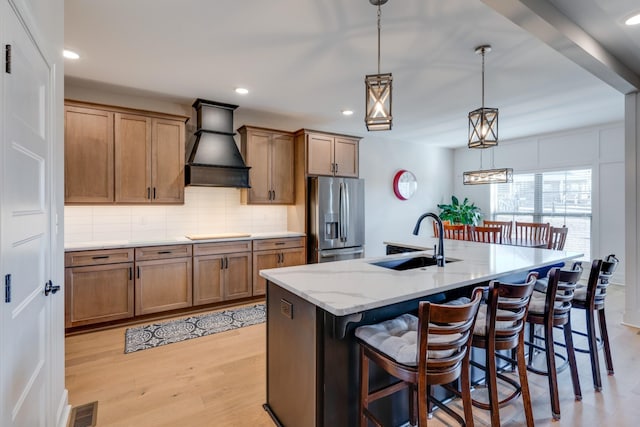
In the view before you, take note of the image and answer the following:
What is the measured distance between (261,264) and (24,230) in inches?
117

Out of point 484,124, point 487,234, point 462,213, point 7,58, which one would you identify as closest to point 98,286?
point 7,58

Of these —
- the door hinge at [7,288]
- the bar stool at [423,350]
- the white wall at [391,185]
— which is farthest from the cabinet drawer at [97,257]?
the white wall at [391,185]

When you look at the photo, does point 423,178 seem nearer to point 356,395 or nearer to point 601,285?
point 601,285

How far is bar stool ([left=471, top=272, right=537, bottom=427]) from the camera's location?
65.1 inches

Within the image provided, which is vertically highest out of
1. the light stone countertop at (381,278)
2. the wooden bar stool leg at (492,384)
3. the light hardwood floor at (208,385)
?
the light stone countertop at (381,278)

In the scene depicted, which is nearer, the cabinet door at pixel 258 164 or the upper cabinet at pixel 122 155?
the upper cabinet at pixel 122 155

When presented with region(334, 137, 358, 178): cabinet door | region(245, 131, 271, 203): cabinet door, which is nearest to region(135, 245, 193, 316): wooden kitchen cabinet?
region(245, 131, 271, 203): cabinet door

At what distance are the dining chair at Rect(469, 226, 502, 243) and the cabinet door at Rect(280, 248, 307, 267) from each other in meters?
2.35

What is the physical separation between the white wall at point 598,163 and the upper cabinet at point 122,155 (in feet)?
19.1

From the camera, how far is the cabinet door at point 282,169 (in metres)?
4.50

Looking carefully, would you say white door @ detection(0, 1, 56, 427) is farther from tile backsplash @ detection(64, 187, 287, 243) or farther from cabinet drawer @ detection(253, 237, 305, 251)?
cabinet drawer @ detection(253, 237, 305, 251)

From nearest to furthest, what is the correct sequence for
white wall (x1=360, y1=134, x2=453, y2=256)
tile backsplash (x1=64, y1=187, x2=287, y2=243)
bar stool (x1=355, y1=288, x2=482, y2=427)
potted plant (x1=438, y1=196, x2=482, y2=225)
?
bar stool (x1=355, y1=288, x2=482, y2=427), tile backsplash (x1=64, y1=187, x2=287, y2=243), white wall (x1=360, y1=134, x2=453, y2=256), potted plant (x1=438, y1=196, x2=482, y2=225)

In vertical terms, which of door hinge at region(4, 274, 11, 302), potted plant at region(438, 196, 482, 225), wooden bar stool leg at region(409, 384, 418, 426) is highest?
potted plant at region(438, 196, 482, 225)

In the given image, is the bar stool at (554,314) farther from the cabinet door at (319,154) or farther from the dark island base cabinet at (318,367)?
the cabinet door at (319,154)
